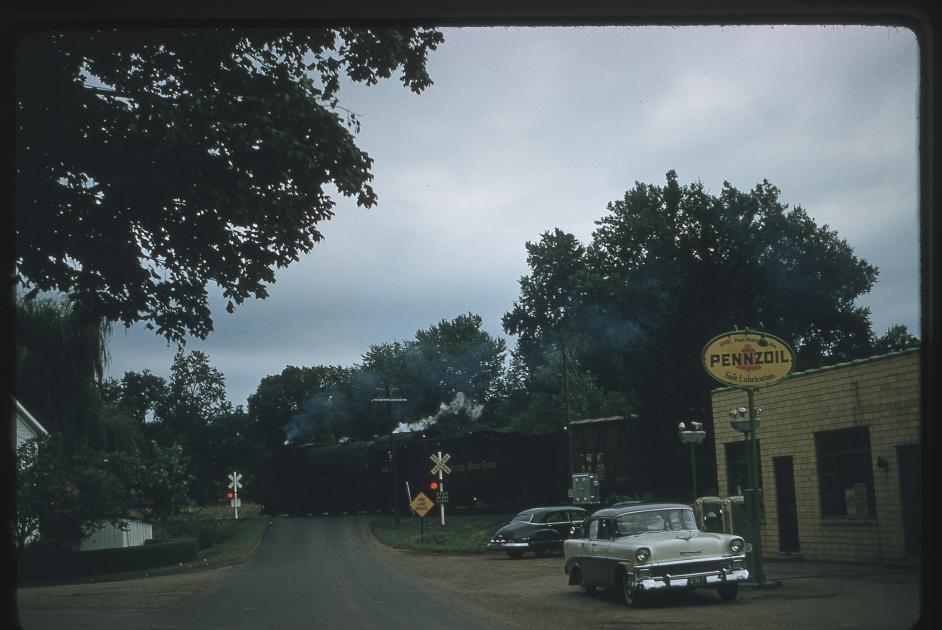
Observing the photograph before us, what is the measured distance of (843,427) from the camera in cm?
1892

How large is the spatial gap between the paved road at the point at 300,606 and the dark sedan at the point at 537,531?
3567 millimetres

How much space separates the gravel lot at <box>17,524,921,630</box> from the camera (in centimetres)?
1184

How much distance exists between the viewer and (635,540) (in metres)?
14.4

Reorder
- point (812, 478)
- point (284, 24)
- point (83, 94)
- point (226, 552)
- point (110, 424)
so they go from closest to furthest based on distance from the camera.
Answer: point (284, 24) → point (83, 94) → point (812, 478) → point (110, 424) → point (226, 552)

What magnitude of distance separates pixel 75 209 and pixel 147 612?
634cm

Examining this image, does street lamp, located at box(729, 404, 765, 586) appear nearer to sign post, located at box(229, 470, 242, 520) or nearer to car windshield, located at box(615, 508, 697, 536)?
car windshield, located at box(615, 508, 697, 536)

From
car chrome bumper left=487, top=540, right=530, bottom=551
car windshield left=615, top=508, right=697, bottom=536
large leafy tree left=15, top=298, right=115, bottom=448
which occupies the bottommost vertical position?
car chrome bumper left=487, top=540, right=530, bottom=551

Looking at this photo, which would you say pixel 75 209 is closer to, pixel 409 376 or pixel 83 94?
pixel 83 94

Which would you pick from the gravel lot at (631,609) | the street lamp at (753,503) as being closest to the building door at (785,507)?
the gravel lot at (631,609)

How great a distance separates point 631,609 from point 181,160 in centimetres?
931

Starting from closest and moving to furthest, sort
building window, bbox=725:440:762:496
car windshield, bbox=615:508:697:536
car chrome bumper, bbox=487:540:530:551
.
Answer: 1. car windshield, bbox=615:508:697:536
2. building window, bbox=725:440:762:496
3. car chrome bumper, bbox=487:540:530:551

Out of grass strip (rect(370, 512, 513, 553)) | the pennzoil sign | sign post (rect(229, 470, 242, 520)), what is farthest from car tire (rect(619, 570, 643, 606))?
sign post (rect(229, 470, 242, 520))

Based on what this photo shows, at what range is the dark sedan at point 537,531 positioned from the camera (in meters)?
26.9

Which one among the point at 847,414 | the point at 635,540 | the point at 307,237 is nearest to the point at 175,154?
the point at 307,237
